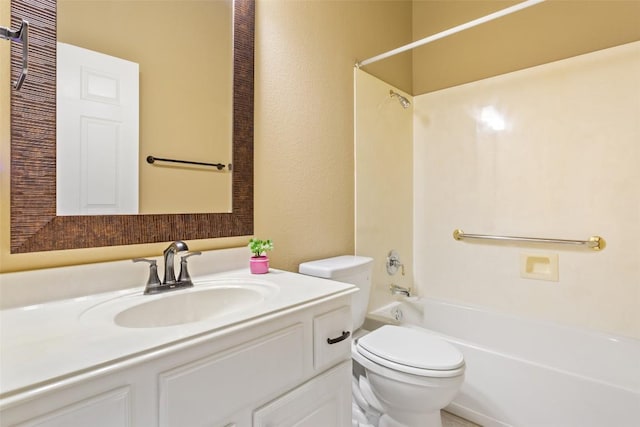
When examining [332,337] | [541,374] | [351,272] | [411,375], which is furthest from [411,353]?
[541,374]

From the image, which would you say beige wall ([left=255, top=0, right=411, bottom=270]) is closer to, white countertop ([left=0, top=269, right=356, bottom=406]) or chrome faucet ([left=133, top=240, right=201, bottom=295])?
chrome faucet ([left=133, top=240, right=201, bottom=295])

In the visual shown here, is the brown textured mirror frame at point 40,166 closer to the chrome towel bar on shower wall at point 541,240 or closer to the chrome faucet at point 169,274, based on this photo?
the chrome faucet at point 169,274

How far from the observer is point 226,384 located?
689mm

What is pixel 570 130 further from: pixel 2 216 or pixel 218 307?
pixel 2 216

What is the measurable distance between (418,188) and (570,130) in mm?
965

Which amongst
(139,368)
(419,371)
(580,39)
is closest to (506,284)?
(419,371)

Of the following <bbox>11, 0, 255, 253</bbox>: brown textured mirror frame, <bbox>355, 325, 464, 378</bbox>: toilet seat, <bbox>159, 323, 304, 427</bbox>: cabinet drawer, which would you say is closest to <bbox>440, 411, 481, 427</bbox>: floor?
<bbox>355, 325, 464, 378</bbox>: toilet seat

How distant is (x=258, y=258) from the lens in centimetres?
122

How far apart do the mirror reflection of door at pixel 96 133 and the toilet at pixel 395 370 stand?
0.83 meters

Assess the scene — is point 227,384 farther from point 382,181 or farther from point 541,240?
point 541,240

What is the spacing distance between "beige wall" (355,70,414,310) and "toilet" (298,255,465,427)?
0.39 metres

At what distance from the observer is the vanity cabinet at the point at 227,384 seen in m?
0.50

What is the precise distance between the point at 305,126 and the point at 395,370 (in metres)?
1.17

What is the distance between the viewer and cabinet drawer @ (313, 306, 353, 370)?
91 cm
